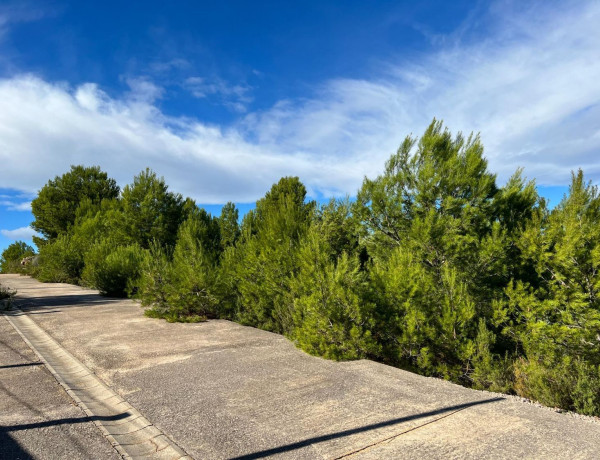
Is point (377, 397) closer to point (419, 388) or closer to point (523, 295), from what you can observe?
point (419, 388)

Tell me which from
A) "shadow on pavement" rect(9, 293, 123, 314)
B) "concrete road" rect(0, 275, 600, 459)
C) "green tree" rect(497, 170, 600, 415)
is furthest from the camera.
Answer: "shadow on pavement" rect(9, 293, 123, 314)

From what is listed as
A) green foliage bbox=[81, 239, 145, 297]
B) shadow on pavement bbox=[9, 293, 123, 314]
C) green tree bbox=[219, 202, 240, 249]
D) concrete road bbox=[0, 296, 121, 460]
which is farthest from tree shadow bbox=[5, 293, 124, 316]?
green tree bbox=[219, 202, 240, 249]

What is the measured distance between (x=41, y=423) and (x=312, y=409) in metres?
2.70

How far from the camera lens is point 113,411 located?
425 cm

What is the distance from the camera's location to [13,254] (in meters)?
39.2

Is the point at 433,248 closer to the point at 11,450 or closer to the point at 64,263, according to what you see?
the point at 11,450

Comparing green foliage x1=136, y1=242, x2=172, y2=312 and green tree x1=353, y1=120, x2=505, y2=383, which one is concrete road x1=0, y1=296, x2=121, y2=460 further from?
green foliage x1=136, y1=242, x2=172, y2=312

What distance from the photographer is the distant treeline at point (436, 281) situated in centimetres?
629

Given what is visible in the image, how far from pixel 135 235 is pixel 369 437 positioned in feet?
74.9

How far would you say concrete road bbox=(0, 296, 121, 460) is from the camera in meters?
3.27

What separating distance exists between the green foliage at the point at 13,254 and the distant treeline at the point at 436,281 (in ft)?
110

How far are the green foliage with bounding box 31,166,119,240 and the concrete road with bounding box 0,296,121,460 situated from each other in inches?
1536

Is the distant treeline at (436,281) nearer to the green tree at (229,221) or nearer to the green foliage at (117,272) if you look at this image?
the green foliage at (117,272)

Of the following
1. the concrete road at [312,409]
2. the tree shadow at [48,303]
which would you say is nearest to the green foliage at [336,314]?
the concrete road at [312,409]
